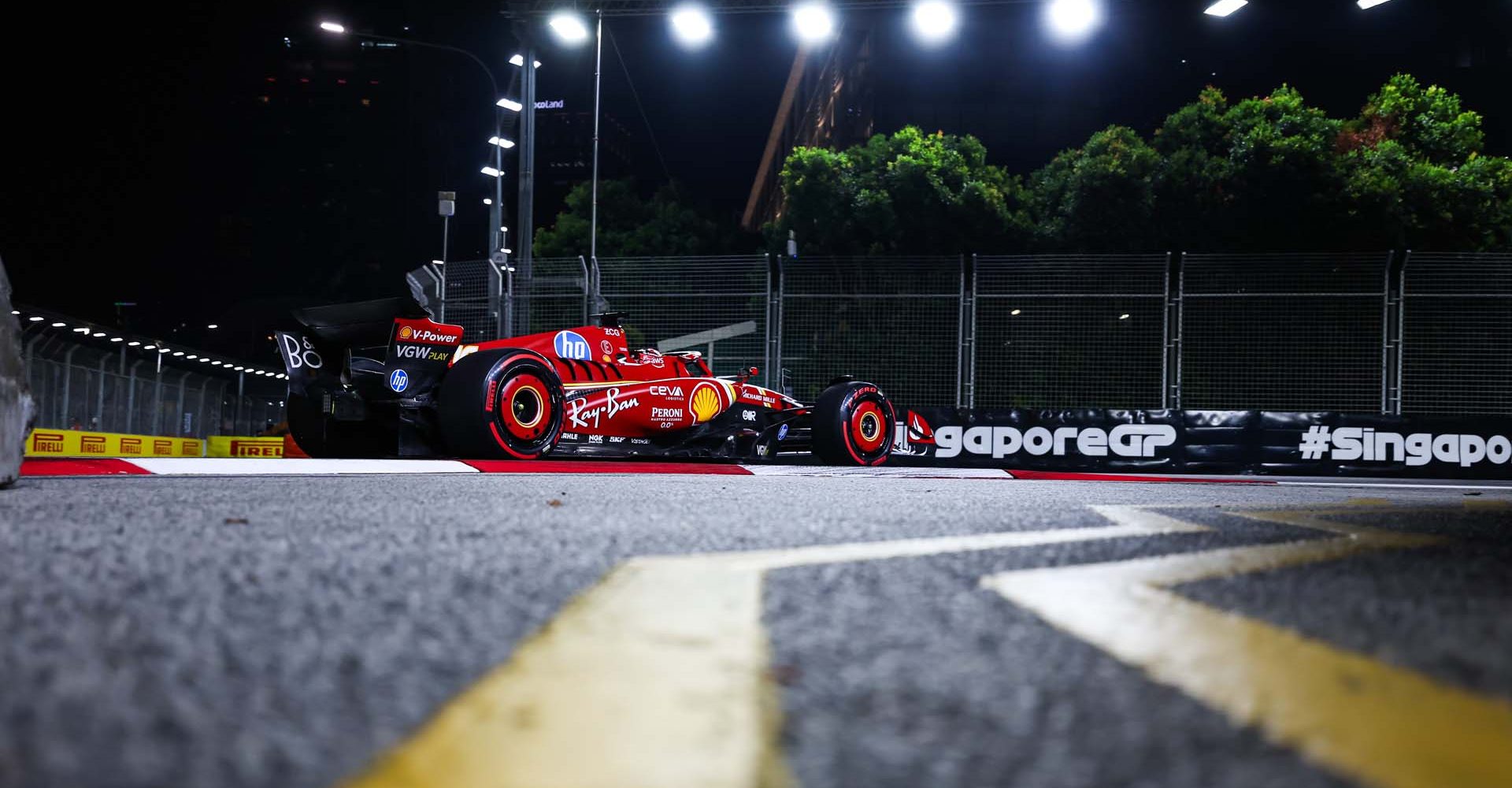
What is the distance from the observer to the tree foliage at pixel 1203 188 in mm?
22438

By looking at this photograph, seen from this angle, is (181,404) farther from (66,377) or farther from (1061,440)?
(1061,440)

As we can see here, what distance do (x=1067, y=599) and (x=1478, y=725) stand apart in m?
0.69

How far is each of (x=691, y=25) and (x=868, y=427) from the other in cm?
919

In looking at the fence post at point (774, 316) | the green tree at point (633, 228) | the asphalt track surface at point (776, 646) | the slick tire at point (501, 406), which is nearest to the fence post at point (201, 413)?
the green tree at point (633, 228)

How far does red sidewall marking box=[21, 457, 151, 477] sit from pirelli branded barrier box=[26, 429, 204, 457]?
11.4 m

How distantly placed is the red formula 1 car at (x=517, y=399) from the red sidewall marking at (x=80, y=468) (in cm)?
279

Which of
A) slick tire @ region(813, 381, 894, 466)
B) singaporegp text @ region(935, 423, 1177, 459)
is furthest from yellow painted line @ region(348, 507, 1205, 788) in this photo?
singaporegp text @ region(935, 423, 1177, 459)

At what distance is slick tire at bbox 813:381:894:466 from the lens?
1111cm

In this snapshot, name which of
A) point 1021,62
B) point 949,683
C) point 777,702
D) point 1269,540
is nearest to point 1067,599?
point 949,683

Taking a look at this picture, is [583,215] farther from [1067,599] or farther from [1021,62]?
[1067,599]

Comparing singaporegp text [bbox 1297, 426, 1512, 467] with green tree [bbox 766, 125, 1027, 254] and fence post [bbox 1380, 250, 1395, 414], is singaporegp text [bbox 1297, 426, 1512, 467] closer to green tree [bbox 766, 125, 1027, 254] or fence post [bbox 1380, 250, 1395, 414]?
fence post [bbox 1380, 250, 1395, 414]

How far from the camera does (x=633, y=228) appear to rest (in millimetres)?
34969

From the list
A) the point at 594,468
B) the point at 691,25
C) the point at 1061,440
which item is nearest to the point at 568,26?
the point at 691,25

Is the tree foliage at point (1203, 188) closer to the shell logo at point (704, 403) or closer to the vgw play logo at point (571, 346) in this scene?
the shell logo at point (704, 403)
